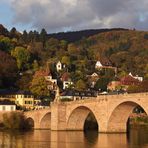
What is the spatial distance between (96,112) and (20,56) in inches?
2440

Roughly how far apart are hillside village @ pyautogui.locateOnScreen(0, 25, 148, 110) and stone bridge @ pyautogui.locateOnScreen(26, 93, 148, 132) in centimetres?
760

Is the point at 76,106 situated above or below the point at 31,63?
below

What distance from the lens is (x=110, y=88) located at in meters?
124

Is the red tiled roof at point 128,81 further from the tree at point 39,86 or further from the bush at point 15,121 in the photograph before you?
the bush at point 15,121

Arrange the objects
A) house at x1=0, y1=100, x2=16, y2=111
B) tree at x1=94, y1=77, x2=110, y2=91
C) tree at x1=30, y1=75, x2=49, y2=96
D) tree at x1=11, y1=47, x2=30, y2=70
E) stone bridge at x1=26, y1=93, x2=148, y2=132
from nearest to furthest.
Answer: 1. stone bridge at x1=26, y1=93, x2=148, y2=132
2. house at x1=0, y1=100, x2=16, y2=111
3. tree at x1=30, y1=75, x2=49, y2=96
4. tree at x1=11, y1=47, x2=30, y2=70
5. tree at x1=94, y1=77, x2=110, y2=91

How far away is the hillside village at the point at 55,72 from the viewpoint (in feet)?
341

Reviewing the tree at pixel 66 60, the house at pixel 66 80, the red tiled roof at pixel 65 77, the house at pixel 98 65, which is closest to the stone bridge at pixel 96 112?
the house at pixel 66 80

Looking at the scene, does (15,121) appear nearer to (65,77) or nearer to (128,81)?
(65,77)

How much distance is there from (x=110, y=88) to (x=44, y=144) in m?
72.7

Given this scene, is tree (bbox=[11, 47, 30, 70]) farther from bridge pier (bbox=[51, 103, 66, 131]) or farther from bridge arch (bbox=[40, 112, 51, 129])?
bridge pier (bbox=[51, 103, 66, 131])

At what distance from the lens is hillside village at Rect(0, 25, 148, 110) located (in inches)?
4096

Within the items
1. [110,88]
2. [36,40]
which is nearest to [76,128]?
[110,88]

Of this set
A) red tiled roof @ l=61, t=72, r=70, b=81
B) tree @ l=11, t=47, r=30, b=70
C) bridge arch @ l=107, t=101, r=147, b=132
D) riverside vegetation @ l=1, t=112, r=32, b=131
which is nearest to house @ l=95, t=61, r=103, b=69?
red tiled roof @ l=61, t=72, r=70, b=81

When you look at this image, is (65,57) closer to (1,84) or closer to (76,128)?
(1,84)
